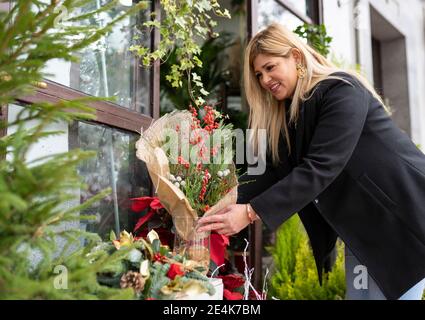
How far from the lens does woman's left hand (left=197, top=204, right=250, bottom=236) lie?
151 centimetres

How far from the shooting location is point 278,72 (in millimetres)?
1908

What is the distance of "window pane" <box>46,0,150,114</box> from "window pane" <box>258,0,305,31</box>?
1362 millimetres

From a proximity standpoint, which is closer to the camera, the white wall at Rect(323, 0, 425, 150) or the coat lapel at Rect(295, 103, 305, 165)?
the coat lapel at Rect(295, 103, 305, 165)

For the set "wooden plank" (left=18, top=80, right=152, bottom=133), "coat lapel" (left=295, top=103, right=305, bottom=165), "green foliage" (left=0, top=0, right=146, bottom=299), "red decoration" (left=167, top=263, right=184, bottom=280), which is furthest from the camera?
"coat lapel" (left=295, top=103, right=305, bottom=165)

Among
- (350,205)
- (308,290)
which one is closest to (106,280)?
(350,205)

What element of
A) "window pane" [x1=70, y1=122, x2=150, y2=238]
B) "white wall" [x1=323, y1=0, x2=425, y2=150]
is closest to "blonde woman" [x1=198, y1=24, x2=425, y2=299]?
"window pane" [x1=70, y1=122, x2=150, y2=238]

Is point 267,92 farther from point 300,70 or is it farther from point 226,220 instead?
point 226,220

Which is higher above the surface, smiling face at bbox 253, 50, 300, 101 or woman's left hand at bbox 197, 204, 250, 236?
smiling face at bbox 253, 50, 300, 101

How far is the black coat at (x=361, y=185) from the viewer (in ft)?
5.24

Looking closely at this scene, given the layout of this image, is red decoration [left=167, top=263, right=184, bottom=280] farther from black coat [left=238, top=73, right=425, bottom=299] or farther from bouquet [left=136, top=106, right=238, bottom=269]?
black coat [left=238, top=73, right=425, bottom=299]

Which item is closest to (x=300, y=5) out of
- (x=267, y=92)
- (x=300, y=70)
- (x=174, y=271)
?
(x=267, y=92)

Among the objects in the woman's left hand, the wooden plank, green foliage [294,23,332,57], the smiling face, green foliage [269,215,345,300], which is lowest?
green foliage [269,215,345,300]

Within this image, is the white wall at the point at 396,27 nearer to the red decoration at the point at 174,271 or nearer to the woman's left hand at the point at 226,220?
the woman's left hand at the point at 226,220

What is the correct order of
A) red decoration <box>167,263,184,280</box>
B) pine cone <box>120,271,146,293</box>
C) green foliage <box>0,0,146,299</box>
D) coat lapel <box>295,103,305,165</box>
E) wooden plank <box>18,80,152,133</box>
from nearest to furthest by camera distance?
green foliage <box>0,0,146,299</box> → pine cone <box>120,271,146,293</box> → red decoration <box>167,263,184,280</box> → wooden plank <box>18,80,152,133</box> → coat lapel <box>295,103,305,165</box>
